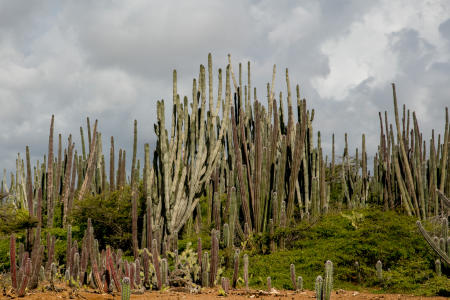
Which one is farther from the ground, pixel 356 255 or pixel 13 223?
pixel 13 223

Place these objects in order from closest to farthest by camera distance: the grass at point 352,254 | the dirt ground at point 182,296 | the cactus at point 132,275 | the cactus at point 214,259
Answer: the dirt ground at point 182,296 → the cactus at point 132,275 → the cactus at point 214,259 → the grass at point 352,254

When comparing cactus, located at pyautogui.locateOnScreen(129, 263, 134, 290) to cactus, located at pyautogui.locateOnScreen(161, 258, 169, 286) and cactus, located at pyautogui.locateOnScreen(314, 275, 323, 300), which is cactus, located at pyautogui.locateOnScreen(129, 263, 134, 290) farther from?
cactus, located at pyautogui.locateOnScreen(314, 275, 323, 300)

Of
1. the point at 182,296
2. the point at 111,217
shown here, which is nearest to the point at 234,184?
the point at 111,217

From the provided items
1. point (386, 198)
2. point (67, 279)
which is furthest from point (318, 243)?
point (67, 279)

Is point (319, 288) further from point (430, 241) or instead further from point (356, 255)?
point (356, 255)

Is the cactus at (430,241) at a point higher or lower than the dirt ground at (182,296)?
higher

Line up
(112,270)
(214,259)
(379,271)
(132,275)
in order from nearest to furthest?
(112,270)
(132,275)
(214,259)
(379,271)

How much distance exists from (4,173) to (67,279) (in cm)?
2092

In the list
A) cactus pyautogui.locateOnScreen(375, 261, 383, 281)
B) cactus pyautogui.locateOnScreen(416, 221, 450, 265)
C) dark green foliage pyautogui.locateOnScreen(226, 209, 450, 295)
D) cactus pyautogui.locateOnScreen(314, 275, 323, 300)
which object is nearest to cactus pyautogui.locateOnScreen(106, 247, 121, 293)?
dark green foliage pyautogui.locateOnScreen(226, 209, 450, 295)

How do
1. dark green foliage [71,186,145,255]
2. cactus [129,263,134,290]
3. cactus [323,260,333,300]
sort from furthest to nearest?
dark green foliage [71,186,145,255]
cactus [129,263,134,290]
cactus [323,260,333,300]

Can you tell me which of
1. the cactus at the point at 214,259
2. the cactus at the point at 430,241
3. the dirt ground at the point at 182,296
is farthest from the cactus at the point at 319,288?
the cactus at the point at 430,241

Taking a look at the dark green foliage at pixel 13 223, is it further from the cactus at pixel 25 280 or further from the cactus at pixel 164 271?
the cactus at pixel 164 271

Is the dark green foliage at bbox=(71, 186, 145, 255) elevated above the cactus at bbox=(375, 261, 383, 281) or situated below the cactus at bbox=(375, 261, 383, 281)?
Result: above

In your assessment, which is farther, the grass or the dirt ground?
the grass
